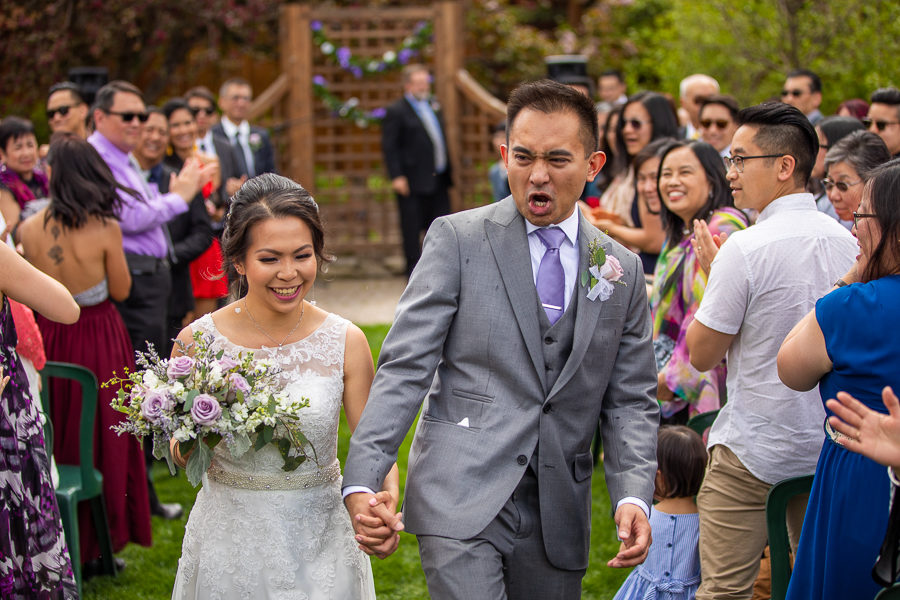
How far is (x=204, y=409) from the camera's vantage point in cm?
291

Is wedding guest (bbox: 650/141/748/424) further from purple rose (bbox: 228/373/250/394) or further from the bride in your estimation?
purple rose (bbox: 228/373/250/394)

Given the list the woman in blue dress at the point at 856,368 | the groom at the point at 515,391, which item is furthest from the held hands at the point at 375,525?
the woman in blue dress at the point at 856,368

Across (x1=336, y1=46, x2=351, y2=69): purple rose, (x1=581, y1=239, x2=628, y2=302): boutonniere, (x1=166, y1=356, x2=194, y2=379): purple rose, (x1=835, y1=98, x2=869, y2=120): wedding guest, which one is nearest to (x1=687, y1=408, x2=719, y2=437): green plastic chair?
(x1=581, y1=239, x2=628, y2=302): boutonniere

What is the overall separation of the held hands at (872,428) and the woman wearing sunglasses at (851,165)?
8.11 ft

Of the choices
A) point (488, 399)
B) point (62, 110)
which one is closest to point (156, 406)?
point (488, 399)

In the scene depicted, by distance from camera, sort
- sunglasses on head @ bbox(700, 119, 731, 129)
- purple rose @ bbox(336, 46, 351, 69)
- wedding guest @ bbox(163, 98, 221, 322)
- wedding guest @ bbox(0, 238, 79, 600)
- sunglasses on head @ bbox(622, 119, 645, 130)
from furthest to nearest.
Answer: purple rose @ bbox(336, 46, 351, 69) → wedding guest @ bbox(163, 98, 221, 322) → sunglasses on head @ bbox(622, 119, 645, 130) → sunglasses on head @ bbox(700, 119, 731, 129) → wedding guest @ bbox(0, 238, 79, 600)

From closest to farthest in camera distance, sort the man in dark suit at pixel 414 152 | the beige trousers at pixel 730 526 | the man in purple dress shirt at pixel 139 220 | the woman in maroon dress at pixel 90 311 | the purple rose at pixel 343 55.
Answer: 1. the beige trousers at pixel 730 526
2. the woman in maroon dress at pixel 90 311
3. the man in purple dress shirt at pixel 139 220
4. the man in dark suit at pixel 414 152
5. the purple rose at pixel 343 55

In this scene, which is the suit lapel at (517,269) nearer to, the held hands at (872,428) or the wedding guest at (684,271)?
the held hands at (872,428)

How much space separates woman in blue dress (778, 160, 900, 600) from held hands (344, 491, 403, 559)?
134cm

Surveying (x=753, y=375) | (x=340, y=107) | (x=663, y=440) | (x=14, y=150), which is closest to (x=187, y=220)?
(x=14, y=150)

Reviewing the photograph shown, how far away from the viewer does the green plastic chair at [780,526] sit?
11.3 feet

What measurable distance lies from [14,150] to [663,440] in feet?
15.3

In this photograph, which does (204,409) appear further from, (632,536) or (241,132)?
(241,132)

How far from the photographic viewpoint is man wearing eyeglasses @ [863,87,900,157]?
6.30 metres
